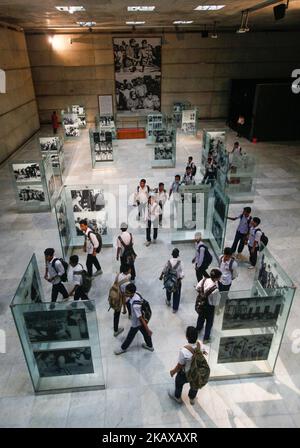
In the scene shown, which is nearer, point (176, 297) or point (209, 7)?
point (176, 297)

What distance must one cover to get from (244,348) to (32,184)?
8020mm

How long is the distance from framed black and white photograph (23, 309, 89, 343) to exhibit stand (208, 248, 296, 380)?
191 cm

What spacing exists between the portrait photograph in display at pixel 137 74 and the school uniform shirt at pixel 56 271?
18367 mm

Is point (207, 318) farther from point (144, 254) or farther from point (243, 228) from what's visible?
point (144, 254)

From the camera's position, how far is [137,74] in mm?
21031

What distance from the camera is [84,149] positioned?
16953 mm

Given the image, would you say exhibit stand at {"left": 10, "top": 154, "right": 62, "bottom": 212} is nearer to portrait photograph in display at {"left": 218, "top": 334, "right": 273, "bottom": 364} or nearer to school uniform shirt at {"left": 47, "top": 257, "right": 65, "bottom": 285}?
school uniform shirt at {"left": 47, "top": 257, "right": 65, "bottom": 285}

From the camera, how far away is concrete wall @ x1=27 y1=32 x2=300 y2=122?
66.6ft

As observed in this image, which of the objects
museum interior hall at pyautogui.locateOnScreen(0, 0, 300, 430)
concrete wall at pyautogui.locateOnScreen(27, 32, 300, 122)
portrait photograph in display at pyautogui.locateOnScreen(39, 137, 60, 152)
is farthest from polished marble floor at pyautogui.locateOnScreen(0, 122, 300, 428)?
concrete wall at pyautogui.locateOnScreen(27, 32, 300, 122)

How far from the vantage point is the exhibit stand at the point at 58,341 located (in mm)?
4121

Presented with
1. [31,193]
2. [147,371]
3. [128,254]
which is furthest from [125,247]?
[31,193]

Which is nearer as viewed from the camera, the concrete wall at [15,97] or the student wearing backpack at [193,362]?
the student wearing backpack at [193,362]

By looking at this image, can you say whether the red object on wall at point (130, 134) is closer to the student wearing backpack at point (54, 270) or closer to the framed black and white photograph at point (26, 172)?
the framed black and white photograph at point (26, 172)

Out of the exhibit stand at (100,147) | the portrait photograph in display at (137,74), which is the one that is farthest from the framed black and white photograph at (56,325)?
the portrait photograph in display at (137,74)
